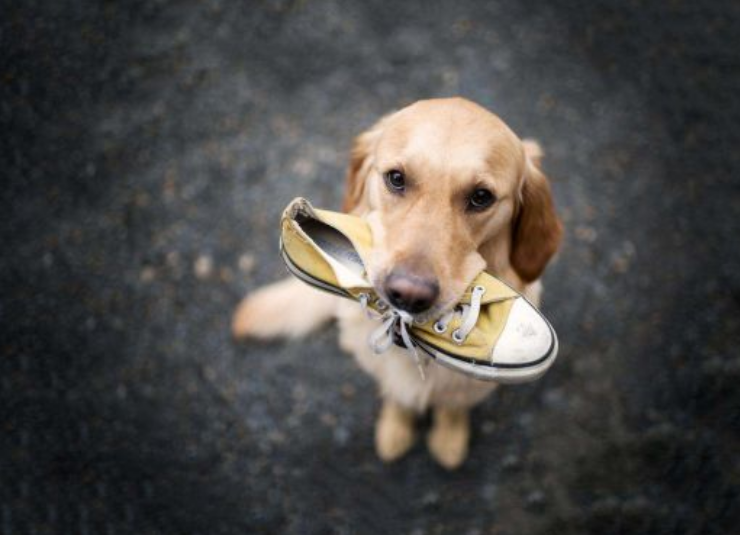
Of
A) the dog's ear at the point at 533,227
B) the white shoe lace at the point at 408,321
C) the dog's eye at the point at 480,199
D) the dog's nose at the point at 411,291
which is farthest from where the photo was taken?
the dog's ear at the point at 533,227

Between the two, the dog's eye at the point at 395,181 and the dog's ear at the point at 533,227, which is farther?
the dog's ear at the point at 533,227

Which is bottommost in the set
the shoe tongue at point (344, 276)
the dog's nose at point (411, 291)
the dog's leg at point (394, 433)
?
the dog's leg at point (394, 433)

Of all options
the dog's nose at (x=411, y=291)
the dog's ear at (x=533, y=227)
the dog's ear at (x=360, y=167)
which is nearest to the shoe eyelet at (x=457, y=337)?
the dog's nose at (x=411, y=291)

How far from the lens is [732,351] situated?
2.73 metres

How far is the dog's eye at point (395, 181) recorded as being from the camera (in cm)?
173

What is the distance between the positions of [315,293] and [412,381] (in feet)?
1.94

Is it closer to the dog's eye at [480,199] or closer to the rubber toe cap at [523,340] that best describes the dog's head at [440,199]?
the dog's eye at [480,199]

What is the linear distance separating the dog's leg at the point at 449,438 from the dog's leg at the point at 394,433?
4.4 inches

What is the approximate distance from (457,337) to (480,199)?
1.39ft

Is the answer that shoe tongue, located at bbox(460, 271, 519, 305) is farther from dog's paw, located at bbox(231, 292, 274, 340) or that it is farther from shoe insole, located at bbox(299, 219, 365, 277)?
dog's paw, located at bbox(231, 292, 274, 340)

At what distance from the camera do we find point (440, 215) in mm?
1652

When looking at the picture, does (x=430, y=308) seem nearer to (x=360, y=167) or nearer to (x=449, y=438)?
(x=360, y=167)

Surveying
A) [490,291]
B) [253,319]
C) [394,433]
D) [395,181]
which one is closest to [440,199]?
[395,181]

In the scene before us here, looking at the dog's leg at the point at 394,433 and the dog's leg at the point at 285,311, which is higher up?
the dog's leg at the point at 285,311
